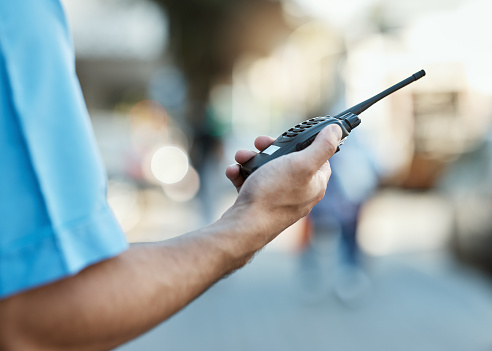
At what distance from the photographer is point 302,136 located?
1.47 meters

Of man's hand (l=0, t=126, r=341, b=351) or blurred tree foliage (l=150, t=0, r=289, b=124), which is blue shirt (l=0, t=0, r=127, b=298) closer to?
man's hand (l=0, t=126, r=341, b=351)

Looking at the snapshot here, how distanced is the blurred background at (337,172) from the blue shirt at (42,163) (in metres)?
0.49

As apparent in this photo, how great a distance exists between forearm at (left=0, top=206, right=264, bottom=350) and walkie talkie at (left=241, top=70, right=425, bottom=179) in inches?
10.8

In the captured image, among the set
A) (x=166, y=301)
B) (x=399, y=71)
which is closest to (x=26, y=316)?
(x=166, y=301)

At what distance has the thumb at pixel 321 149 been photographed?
1305mm

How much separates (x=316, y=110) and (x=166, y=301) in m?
5.88

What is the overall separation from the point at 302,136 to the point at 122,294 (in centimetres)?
67

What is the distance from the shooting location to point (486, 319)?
536 cm

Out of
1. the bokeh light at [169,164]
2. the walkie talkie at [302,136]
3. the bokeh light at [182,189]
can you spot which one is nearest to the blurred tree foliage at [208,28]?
the bokeh light at [169,164]

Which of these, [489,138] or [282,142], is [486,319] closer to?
[489,138]

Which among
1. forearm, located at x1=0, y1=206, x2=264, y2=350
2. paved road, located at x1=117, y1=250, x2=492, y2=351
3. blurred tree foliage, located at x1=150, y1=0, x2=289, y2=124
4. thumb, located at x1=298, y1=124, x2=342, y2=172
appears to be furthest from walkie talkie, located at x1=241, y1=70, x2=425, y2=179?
blurred tree foliage, located at x1=150, y1=0, x2=289, y2=124

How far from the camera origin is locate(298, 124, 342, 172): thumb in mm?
1305

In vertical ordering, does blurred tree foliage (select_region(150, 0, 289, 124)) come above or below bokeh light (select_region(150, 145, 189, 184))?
above

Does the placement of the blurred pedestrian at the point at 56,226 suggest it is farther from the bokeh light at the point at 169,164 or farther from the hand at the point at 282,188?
the bokeh light at the point at 169,164
